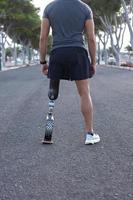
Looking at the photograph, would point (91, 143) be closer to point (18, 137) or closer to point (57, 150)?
point (57, 150)

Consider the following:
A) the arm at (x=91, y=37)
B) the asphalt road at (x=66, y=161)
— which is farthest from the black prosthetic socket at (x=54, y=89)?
the asphalt road at (x=66, y=161)

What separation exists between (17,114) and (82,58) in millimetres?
3961

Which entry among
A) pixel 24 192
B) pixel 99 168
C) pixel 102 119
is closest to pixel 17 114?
pixel 102 119

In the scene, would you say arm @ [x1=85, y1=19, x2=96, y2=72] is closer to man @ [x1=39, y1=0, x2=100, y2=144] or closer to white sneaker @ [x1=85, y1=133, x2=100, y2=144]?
man @ [x1=39, y1=0, x2=100, y2=144]

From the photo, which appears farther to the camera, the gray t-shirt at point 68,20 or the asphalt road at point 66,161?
the gray t-shirt at point 68,20

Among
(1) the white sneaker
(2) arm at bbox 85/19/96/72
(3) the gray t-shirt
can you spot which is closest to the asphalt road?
(1) the white sneaker

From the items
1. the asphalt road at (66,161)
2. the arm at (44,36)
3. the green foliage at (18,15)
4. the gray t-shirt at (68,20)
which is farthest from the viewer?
the green foliage at (18,15)

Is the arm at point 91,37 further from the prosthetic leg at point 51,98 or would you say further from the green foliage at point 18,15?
the green foliage at point 18,15

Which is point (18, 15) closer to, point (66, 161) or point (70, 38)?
point (70, 38)

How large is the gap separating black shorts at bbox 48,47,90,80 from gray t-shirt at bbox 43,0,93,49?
0.24 feet

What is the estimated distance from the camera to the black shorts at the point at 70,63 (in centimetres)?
639

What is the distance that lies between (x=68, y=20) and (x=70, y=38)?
0.21m

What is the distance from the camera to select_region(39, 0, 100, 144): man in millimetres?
6367

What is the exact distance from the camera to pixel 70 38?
6367mm
